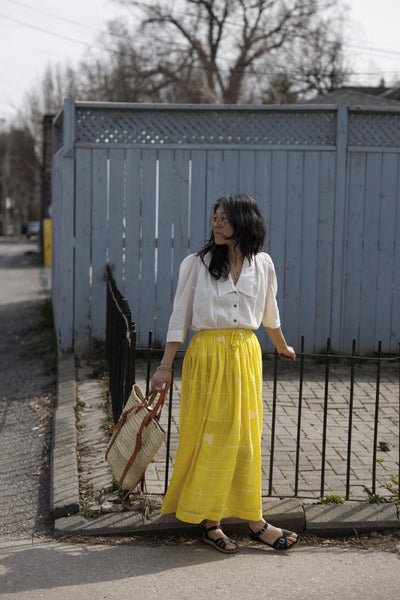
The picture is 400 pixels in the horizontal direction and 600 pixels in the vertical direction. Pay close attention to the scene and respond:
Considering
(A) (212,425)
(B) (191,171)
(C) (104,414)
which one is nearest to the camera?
(A) (212,425)

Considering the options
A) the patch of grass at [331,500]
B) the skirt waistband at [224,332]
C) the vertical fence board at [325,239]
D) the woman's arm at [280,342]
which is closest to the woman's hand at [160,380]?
the skirt waistband at [224,332]

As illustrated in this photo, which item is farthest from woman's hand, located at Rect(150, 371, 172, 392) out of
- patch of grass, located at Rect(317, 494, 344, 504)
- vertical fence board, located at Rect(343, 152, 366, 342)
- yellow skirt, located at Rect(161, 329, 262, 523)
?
vertical fence board, located at Rect(343, 152, 366, 342)

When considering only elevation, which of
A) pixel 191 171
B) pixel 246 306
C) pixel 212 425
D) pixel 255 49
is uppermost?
pixel 255 49

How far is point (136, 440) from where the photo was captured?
4.44m

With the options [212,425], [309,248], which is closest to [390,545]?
[212,425]

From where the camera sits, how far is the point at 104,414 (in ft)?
22.1

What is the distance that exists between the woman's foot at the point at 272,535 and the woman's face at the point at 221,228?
1.52 m

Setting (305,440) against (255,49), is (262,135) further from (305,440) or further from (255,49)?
(255,49)

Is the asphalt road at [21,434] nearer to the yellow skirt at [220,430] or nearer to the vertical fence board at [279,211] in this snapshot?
the yellow skirt at [220,430]

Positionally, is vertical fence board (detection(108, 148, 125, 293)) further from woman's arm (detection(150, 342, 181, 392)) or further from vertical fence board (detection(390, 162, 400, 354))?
woman's arm (detection(150, 342, 181, 392))

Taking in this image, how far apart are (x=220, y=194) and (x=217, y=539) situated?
532cm

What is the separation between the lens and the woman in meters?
4.18

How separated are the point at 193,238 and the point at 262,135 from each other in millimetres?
1385

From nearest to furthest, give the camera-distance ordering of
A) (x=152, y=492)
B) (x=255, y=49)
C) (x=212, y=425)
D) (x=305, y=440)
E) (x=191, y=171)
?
1. (x=212, y=425)
2. (x=152, y=492)
3. (x=305, y=440)
4. (x=191, y=171)
5. (x=255, y=49)
